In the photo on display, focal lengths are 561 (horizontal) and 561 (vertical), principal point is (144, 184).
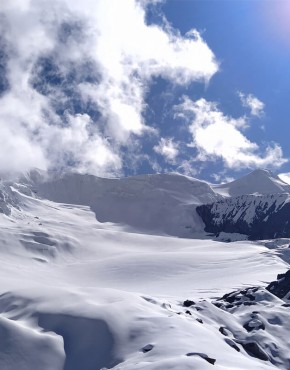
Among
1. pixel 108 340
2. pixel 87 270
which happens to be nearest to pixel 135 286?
pixel 87 270

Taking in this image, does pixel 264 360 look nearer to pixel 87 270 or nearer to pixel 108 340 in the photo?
pixel 108 340

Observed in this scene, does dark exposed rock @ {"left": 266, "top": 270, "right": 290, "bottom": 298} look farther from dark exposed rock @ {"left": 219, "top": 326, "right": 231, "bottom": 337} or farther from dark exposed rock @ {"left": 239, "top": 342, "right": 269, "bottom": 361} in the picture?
dark exposed rock @ {"left": 239, "top": 342, "right": 269, "bottom": 361}

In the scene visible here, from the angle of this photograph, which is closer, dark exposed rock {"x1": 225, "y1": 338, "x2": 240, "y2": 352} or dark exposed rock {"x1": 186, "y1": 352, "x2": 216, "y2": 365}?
dark exposed rock {"x1": 186, "y1": 352, "x2": 216, "y2": 365}

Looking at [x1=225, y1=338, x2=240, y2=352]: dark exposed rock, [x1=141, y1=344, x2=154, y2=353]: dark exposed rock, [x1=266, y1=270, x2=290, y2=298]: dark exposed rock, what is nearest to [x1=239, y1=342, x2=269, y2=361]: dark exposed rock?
[x1=225, y1=338, x2=240, y2=352]: dark exposed rock

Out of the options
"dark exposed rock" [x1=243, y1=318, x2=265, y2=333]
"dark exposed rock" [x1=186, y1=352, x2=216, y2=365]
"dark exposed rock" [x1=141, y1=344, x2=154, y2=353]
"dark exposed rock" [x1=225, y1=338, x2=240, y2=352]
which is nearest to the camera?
"dark exposed rock" [x1=186, y1=352, x2=216, y2=365]

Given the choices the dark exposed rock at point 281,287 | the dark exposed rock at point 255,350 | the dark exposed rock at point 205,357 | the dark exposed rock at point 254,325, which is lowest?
the dark exposed rock at point 255,350

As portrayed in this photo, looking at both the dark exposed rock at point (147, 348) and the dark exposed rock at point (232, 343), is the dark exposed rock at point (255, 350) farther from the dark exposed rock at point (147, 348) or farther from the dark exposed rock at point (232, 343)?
the dark exposed rock at point (147, 348)

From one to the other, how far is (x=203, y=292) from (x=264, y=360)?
7274 cm

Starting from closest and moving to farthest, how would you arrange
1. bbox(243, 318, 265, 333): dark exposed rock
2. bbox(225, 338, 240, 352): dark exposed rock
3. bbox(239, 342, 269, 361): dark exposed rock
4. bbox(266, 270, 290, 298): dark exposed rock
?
bbox(225, 338, 240, 352): dark exposed rock → bbox(239, 342, 269, 361): dark exposed rock → bbox(243, 318, 265, 333): dark exposed rock → bbox(266, 270, 290, 298): dark exposed rock

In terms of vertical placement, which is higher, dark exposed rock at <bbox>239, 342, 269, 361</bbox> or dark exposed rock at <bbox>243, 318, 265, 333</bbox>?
dark exposed rock at <bbox>243, 318, 265, 333</bbox>

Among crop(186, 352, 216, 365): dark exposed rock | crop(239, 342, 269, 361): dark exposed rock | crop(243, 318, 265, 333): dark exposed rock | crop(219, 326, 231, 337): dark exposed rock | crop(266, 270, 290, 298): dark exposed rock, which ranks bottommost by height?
crop(239, 342, 269, 361): dark exposed rock

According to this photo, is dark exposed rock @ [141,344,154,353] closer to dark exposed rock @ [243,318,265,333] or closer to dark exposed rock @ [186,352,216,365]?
dark exposed rock @ [186,352,216,365]

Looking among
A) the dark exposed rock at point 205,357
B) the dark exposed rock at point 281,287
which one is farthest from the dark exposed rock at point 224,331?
the dark exposed rock at point 281,287

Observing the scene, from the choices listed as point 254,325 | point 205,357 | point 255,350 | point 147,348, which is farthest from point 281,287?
point 205,357
